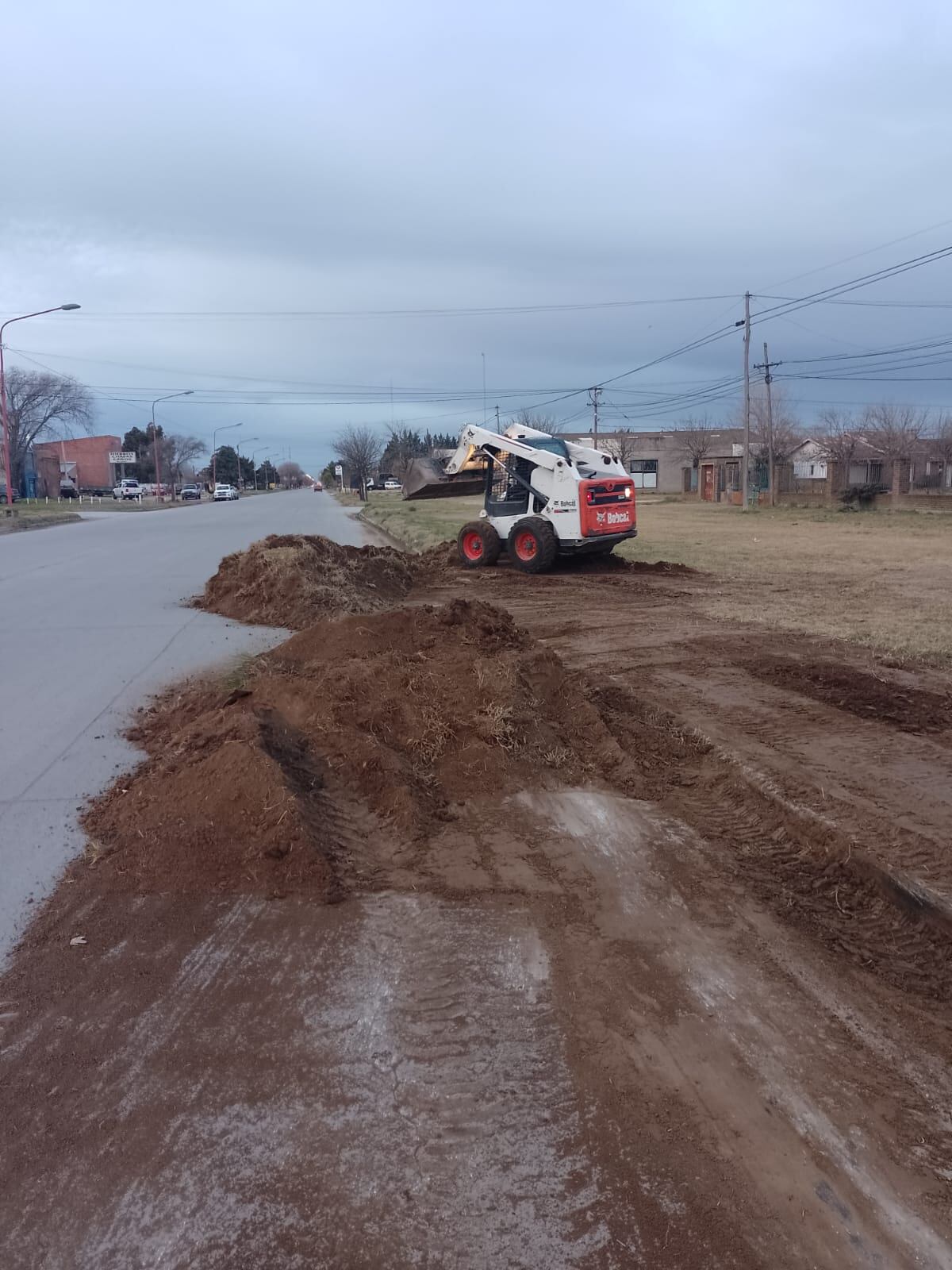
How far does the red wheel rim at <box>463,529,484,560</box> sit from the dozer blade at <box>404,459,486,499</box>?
0.91 m

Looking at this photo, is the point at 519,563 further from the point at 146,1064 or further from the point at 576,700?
the point at 146,1064

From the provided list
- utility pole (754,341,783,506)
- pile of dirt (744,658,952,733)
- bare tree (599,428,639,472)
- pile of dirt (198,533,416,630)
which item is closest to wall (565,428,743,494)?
bare tree (599,428,639,472)

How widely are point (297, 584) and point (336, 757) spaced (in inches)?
314

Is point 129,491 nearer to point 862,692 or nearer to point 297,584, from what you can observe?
point 297,584

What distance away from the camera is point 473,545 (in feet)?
68.2

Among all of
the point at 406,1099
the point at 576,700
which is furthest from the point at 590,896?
the point at 576,700

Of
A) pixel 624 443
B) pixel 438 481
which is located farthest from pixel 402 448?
pixel 438 481

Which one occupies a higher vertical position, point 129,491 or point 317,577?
point 129,491

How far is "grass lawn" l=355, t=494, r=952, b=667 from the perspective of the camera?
1209cm

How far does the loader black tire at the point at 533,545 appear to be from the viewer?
62.5ft

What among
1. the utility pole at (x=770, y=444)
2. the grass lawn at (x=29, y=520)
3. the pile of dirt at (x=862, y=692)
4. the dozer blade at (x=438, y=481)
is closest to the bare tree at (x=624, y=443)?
the utility pole at (x=770, y=444)

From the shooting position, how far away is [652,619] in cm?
1325

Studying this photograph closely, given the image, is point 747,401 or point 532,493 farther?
point 747,401

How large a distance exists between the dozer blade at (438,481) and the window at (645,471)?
228 ft
